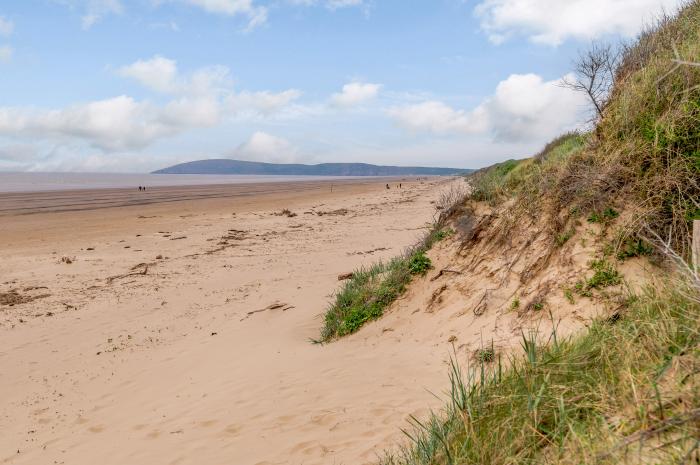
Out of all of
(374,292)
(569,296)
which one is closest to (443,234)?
(374,292)

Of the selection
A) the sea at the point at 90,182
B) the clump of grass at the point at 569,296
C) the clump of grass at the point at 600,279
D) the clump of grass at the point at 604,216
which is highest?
the sea at the point at 90,182

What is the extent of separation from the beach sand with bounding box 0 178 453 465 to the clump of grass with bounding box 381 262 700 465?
103 cm

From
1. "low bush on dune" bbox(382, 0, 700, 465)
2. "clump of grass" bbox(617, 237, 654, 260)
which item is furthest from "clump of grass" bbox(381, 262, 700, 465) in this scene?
"clump of grass" bbox(617, 237, 654, 260)

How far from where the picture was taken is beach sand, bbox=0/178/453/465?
4309 millimetres

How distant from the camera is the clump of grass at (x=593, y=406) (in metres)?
2.10

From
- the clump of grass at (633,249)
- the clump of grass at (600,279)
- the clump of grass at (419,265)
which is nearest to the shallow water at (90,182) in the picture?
the clump of grass at (419,265)

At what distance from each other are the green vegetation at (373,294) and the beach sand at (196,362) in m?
0.33

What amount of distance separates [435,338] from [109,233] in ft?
55.8

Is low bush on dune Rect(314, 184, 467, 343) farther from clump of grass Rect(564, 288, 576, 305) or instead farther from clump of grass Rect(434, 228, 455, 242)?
clump of grass Rect(564, 288, 576, 305)

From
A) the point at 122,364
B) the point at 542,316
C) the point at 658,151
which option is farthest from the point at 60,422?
the point at 658,151

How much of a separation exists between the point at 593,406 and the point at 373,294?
515cm

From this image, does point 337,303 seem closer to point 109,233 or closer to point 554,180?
point 554,180

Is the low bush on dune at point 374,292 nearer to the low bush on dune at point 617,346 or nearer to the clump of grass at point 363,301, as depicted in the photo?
the clump of grass at point 363,301

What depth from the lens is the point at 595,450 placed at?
218cm
